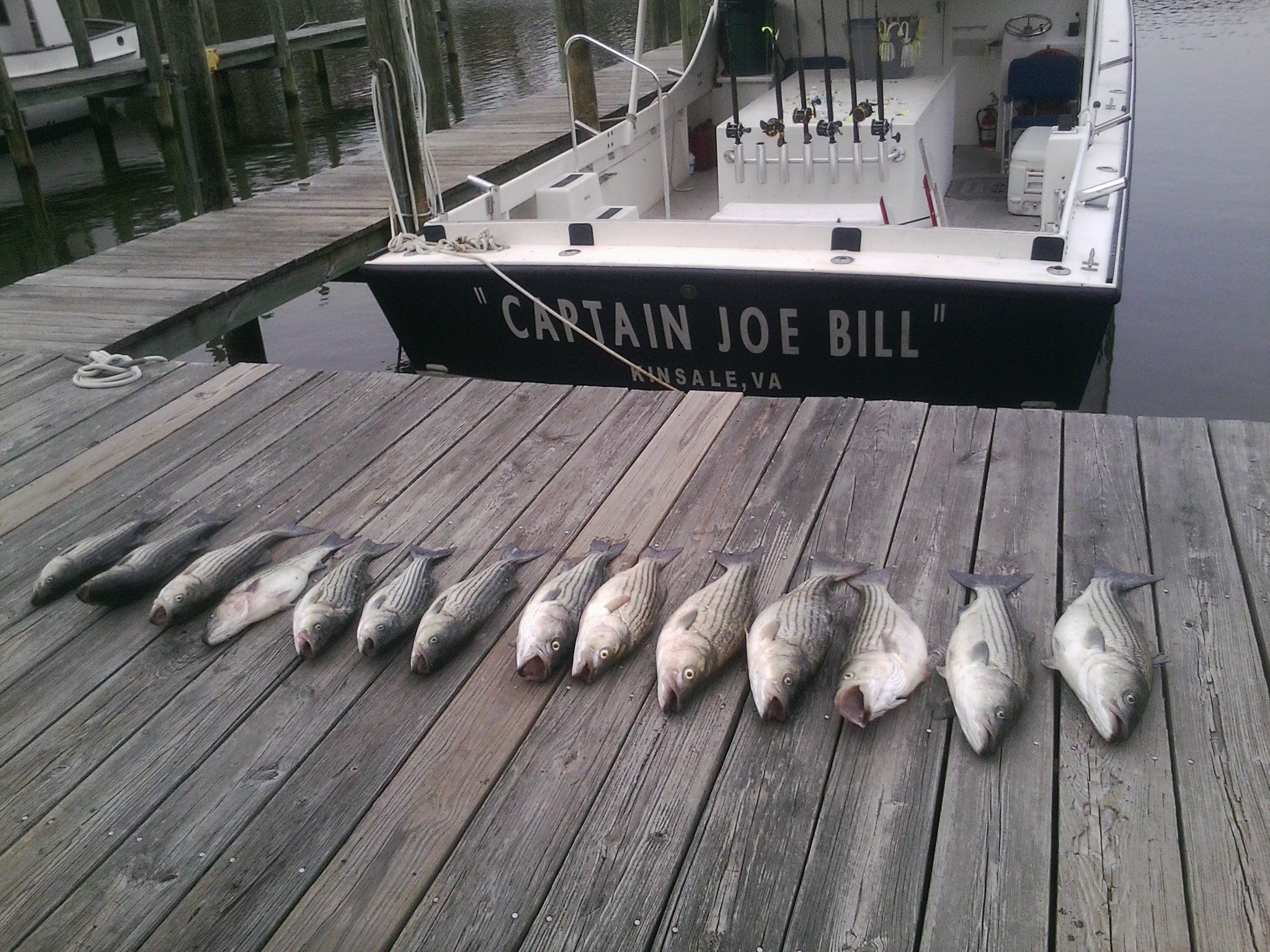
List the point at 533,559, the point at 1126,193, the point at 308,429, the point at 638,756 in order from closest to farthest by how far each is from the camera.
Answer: the point at 638,756 < the point at 533,559 < the point at 308,429 < the point at 1126,193

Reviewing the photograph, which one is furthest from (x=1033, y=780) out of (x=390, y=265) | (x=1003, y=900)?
(x=390, y=265)

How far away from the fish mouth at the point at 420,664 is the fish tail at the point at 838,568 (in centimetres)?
109

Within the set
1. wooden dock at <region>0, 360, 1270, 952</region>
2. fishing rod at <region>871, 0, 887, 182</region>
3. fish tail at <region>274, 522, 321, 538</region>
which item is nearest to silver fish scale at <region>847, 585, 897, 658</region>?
wooden dock at <region>0, 360, 1270, 952</region>

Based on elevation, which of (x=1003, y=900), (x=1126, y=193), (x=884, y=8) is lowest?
(x=1003, y=900)

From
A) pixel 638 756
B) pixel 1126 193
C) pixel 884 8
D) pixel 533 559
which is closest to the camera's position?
pixel 638 756

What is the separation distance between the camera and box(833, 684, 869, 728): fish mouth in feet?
7.54

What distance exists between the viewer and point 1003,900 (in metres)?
1.92

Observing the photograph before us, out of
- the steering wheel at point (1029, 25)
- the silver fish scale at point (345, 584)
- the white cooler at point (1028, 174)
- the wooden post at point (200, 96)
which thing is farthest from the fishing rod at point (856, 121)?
the wooden post at point (200, 96)

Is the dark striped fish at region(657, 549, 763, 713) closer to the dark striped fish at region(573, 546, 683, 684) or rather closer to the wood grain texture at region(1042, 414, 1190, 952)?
the dark striped fish at region(573, 546, 683, 684)

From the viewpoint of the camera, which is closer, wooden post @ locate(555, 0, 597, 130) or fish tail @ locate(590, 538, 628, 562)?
fish tail @ locate(590, 538, 628, 562)

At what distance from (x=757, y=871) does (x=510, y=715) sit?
0.74 m

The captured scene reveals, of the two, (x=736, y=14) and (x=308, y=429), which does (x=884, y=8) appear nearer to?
(x=736, y=14)

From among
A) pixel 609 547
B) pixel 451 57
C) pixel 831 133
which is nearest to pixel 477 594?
pixel 609 547

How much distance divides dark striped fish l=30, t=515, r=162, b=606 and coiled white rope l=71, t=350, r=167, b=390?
5.20 feet
